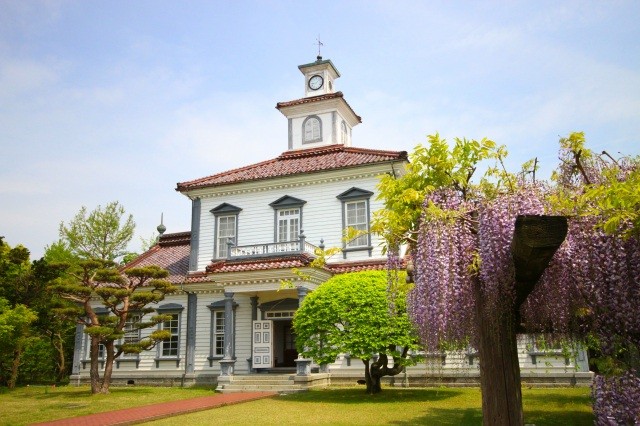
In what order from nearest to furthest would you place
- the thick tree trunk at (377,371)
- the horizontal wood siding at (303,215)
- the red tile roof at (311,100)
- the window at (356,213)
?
the thick tree trunk at (377,371), the window at (356,213), the horizontal wood siding at (303,215), the red tile roof at (311,100)

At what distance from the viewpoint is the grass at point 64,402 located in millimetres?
12625

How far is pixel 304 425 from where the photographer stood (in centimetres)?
994

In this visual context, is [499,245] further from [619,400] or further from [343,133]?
[343,133]

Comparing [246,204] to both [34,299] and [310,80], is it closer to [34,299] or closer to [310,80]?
[310,80]

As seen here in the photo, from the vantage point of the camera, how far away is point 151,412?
12.2 metres

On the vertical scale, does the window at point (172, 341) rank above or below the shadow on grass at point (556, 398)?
above

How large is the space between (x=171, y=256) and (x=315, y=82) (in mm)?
11031

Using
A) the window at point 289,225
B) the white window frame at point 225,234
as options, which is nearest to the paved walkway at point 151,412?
the window at point 289,225

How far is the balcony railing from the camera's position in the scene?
64.5ft

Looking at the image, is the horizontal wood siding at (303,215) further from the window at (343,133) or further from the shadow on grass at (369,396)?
the shadow on grass at (369,396)

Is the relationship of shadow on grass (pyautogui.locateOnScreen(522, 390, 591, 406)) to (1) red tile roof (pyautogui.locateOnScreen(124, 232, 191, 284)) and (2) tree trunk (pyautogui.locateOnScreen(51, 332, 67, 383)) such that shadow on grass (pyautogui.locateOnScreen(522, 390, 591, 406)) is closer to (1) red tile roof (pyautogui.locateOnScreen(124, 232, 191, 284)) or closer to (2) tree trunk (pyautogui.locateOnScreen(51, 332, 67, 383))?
(1) red tile roof (pyautogui.locateOnScreen(124, 232, 191, 284))

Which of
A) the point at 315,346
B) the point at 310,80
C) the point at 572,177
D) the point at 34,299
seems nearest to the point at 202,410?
the point at 315,346

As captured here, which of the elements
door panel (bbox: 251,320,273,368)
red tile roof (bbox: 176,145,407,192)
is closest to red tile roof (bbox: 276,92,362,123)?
red tile roof (bbox: 176,145,407,192)

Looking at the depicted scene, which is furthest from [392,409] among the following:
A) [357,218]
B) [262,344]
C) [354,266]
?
[357,218]
